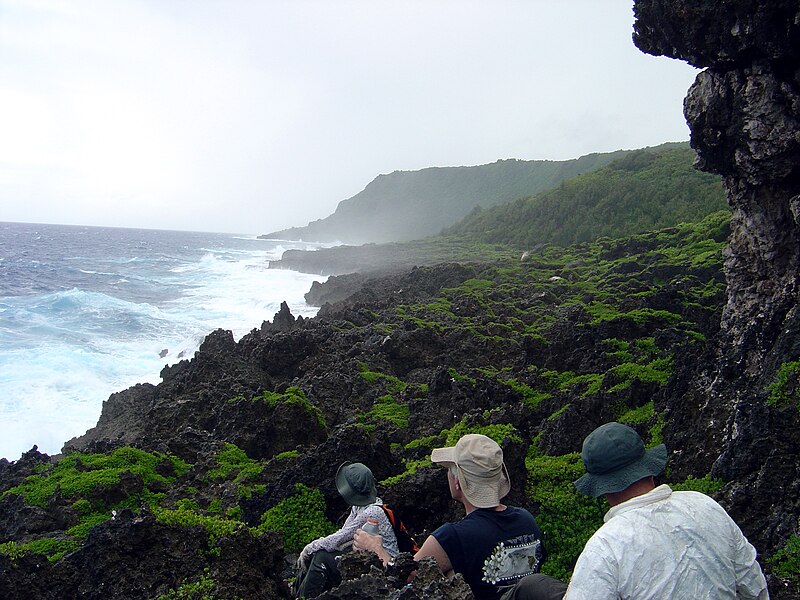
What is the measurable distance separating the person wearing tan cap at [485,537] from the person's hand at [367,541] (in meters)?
0.93

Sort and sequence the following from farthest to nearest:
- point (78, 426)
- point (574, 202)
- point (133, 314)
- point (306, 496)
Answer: point (574, 202)
point (133, 314)
point (78, 426)
point (306, 496)

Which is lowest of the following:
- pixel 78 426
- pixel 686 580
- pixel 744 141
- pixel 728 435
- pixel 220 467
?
pixel 78 426

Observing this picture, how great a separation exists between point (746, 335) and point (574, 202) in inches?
1968

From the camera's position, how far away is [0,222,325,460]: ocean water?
65.0 ft

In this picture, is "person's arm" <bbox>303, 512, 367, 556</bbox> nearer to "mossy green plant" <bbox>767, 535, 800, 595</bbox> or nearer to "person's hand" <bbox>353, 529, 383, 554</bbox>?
"person's hand" <bbox>353, 529, 383, 554</bbox>

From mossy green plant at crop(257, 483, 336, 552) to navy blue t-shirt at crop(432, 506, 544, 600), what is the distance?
4143 mm

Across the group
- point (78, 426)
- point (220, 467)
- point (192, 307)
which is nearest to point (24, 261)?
point (192, 307)

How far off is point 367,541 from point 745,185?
7.13 meters

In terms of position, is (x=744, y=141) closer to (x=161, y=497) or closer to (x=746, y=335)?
(x=746, y=335)

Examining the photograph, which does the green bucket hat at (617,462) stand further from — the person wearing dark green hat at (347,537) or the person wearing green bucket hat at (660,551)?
the person wearing dark green hat at (347,537)

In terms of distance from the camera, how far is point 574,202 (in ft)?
182

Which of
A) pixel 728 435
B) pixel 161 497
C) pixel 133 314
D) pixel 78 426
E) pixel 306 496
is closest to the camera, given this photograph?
pixel 728 435

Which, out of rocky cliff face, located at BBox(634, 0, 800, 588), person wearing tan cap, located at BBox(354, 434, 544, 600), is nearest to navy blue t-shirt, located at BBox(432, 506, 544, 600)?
person wearing tan cap, located at BBox(354, 434, 544, 600)

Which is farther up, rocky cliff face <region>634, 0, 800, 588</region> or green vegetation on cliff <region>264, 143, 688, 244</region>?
green vegetation on cliff <region>264, 143, 688, 244</region>
